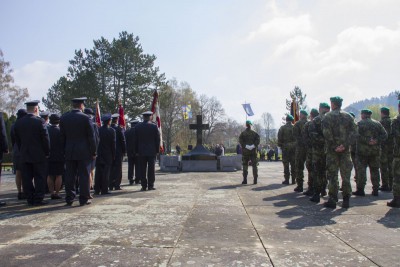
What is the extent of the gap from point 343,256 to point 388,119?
24.9 ft

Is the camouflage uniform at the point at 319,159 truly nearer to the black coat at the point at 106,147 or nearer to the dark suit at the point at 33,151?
the black coat at the point at 106,147

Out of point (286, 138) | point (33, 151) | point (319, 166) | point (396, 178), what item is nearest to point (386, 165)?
point (286, 138)

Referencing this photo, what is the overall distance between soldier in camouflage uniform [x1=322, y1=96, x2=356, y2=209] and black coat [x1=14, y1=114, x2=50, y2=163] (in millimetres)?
5659

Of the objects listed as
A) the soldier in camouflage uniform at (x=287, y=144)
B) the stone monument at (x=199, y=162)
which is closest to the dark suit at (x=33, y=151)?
the soldier in camouflage uniform at (x=287, y=144)

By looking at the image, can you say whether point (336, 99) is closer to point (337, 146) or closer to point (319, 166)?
point (337, 146)

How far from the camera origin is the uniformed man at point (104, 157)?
8602 mm

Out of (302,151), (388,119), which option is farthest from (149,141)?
(388,119)

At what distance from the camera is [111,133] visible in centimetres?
893

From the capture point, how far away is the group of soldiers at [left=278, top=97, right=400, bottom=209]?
652cm

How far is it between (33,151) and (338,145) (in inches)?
Result: 238

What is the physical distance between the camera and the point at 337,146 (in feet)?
21.4

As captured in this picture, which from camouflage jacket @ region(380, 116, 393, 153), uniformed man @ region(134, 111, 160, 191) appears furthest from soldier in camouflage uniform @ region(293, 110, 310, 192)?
uniformed man @ region(134, 111, 160, 191)

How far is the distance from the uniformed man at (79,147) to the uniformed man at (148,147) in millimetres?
2596

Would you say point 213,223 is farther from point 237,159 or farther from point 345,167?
point 237,159
